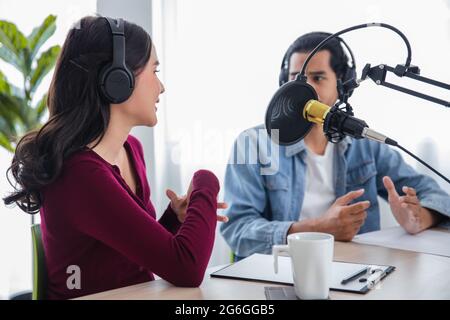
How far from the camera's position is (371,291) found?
79cm

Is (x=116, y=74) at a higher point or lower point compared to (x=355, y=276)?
higher

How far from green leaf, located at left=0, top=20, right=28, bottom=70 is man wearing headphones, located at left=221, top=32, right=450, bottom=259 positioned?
3.58ft

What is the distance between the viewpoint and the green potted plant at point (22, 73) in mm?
2043

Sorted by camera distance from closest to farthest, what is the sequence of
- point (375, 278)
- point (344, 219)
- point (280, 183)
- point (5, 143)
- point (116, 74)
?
point (375, 278) < point (116, 74) < point (344, 219) < point (280, 183) < point (5, 143)

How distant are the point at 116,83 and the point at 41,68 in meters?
1.27

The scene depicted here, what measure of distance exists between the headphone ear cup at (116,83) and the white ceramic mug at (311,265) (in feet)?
1.44

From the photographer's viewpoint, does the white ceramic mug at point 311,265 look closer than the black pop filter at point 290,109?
Yes

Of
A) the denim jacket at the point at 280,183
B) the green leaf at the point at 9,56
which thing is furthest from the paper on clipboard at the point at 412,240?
the green leaf at the point at 9,56

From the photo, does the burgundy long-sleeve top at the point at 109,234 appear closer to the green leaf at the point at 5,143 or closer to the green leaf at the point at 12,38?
the green leaf at the point at 5,143

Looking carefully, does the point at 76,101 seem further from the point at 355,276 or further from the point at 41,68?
the point at 41,68

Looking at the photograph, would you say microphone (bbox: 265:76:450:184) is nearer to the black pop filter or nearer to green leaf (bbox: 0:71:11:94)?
the black pop filter

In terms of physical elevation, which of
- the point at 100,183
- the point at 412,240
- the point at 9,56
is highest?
the point at 9,56

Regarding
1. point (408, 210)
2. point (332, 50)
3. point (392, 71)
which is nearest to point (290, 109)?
point (392, 71)
